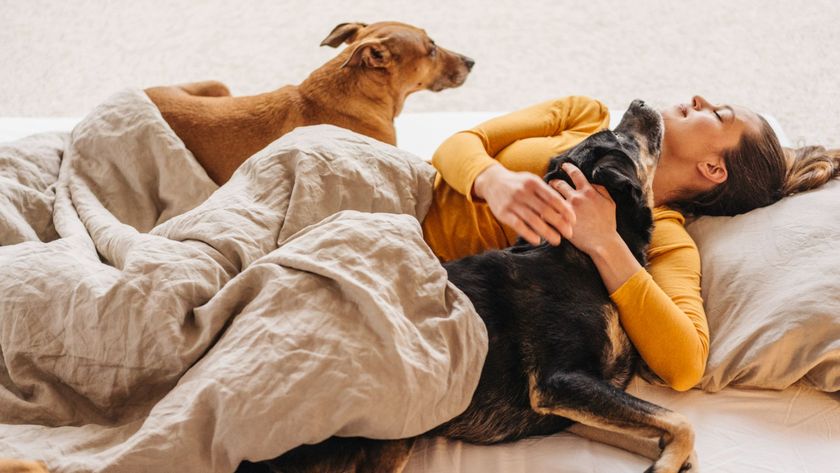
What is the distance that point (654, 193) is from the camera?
215cm

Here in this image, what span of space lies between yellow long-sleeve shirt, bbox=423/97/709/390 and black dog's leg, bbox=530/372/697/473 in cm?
19

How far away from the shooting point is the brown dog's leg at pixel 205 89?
9.58ft

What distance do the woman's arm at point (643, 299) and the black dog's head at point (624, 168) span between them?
0.12ft

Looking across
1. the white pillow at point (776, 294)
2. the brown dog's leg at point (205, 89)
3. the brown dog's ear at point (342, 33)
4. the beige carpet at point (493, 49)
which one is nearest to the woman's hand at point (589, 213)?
the white pillow at point (776, 294)

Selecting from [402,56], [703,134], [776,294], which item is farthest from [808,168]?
[402,56]

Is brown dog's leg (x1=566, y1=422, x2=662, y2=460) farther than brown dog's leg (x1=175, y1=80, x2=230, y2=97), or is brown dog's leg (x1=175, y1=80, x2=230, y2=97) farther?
brown dog's leg (x1=175, y1=80, x2=230, y2=97)

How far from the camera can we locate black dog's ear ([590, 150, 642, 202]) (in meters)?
1.82

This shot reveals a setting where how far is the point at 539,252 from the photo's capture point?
5.95ft

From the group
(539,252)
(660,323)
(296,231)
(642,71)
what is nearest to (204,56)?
(642,71)

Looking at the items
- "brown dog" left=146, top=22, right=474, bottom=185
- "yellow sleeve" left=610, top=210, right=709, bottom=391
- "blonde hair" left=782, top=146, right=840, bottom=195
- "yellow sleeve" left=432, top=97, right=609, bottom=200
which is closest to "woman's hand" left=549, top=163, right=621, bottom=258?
"yellow sleeve" left=610, top=210, right=709, bottom=391

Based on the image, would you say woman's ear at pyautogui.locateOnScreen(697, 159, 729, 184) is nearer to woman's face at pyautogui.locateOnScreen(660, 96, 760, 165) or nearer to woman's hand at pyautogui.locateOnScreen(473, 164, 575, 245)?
woman's face at pyautogui.locateOnScreen(660, 96, 760, 165)

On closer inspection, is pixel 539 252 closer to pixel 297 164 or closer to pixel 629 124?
pixel 629 124

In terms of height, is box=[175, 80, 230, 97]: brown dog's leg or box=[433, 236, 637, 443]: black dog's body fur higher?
box=[175, 80, 230, 97]: brown dog's leg

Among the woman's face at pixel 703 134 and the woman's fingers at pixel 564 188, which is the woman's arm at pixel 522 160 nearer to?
the woman's fingers at pixel 564 188
